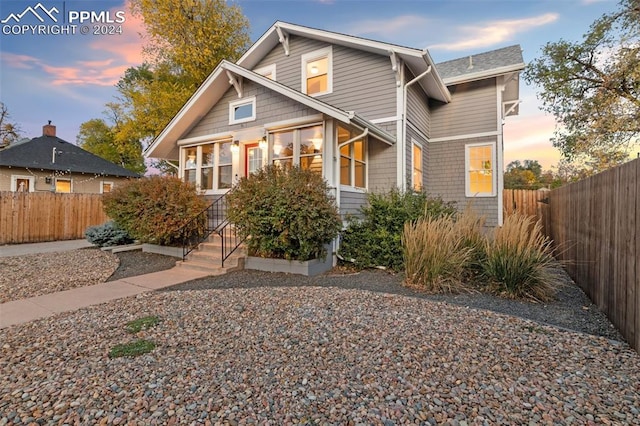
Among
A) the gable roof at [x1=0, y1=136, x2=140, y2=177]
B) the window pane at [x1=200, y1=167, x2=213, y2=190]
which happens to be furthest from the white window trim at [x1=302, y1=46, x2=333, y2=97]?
the gable roof at [x1=0, y1=136, x2=140, y2=177]

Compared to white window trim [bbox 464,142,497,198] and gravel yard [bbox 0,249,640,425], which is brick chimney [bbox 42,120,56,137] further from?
white window trim [bbox 464,142,497,198]

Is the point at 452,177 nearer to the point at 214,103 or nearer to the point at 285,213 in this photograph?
the point at 285,213

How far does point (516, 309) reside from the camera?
12.5 ft

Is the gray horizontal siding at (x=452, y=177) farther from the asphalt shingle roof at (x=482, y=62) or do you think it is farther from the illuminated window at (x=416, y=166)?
the asphalt shingle roof at (x=482, y=62)

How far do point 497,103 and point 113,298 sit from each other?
1073cm

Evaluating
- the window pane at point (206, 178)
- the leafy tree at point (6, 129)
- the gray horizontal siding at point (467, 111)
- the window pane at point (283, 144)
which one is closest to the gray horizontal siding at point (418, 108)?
the gray horizontal siding at point (467, 111)

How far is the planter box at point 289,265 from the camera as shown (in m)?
5.96

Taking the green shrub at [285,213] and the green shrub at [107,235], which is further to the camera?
the green shrub at [107,235]

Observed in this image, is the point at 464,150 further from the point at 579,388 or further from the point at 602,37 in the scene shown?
the point at 579,388

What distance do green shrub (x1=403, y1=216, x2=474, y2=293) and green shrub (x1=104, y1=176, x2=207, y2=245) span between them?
5.59 m

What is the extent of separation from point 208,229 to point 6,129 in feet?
71.2

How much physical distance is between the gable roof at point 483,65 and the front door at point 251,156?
623cm

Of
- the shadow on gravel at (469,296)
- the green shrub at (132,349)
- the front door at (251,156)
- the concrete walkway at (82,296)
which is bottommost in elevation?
the concrete walkway at (82,296)

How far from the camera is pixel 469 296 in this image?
4.36 m
